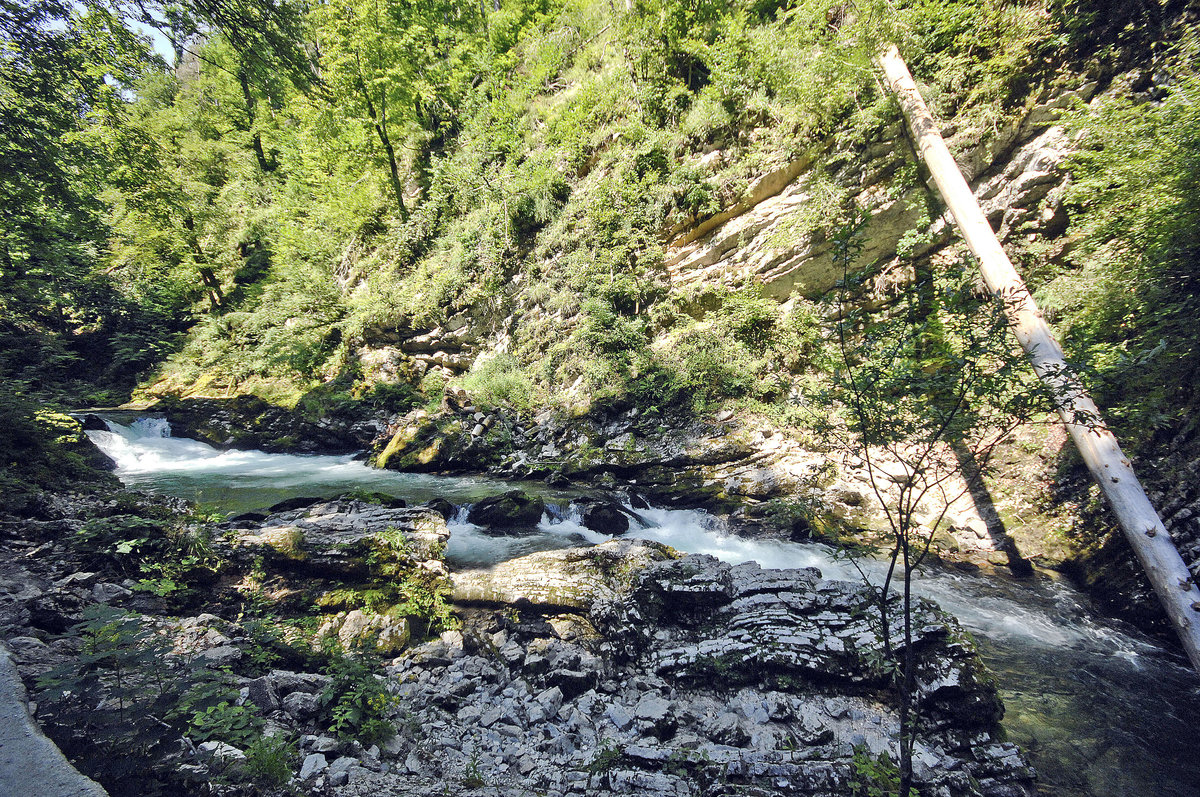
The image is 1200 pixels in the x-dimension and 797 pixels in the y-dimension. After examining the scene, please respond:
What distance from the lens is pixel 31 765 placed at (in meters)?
1.89

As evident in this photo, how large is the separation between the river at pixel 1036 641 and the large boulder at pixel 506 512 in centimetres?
24

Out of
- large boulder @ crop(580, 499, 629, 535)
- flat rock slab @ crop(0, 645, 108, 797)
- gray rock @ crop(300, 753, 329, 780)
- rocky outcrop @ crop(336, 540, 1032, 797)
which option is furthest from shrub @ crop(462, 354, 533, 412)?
flat rock slab @ crop(0, 645, 108, 797)

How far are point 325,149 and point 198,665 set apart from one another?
64.8 feet

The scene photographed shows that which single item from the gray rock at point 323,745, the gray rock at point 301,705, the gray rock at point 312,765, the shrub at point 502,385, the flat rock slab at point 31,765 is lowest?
the gray rock at point 312,765

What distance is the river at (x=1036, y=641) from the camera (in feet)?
12.5

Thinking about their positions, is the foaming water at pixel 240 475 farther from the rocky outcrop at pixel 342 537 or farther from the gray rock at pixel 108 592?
the gray rock at pixel 108 592

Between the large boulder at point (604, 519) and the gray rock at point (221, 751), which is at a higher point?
the large boulder at point (604, 519)

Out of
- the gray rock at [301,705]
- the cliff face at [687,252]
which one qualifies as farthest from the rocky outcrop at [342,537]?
the cliff face at [687,252]

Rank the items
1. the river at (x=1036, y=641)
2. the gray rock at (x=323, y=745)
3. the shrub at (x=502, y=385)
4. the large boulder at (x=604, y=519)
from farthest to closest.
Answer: the shrub at (x=502, y=385)
the large boulder at (x=604, y=519)
the river at (x=1036, y=641)
the gray rock at (x=323, y=745)

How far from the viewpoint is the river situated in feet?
12.5

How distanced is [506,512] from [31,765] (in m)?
6.46

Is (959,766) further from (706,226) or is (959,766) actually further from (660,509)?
(706,226)

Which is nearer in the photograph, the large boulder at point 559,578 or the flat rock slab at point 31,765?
the flat rock slab at point 31,765

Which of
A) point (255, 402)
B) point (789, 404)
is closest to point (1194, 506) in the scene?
point (789, 404)
